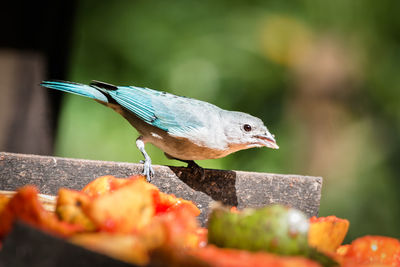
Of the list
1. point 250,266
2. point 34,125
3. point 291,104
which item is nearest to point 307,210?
point 250,266

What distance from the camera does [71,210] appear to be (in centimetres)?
126

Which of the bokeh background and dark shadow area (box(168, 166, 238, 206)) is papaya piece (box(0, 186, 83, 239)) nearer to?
dark shadow area (box(168, 166, 238, 206))

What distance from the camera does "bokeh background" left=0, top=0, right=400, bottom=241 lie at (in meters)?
7.11

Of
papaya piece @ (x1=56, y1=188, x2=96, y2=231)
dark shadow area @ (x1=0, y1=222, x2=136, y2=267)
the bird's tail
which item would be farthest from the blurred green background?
dark shadow area @ (x1=0, y1=222, x2=136, y2=267)

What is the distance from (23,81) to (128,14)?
4114 millimetres

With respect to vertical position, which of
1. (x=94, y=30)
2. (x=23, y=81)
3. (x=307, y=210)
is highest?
(x=94, y=30)

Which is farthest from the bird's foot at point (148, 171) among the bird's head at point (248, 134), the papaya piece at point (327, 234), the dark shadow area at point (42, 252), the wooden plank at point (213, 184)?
the dark shadow area at point (42, 252)

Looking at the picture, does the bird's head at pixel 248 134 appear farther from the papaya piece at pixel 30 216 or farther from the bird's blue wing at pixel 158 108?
the papaya piece at pixel 30 216

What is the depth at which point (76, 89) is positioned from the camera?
330cm

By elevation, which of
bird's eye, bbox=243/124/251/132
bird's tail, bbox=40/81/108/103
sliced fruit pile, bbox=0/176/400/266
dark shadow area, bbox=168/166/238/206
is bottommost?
dark shadow area, bbox=168/166/238/206

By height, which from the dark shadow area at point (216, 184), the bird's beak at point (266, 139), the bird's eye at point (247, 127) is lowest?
the dark shadow area at point (216, 184)

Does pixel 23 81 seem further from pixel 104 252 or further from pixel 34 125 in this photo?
pixel 104 252

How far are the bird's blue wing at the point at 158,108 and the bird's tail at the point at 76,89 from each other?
7cm

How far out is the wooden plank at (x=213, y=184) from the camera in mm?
2281
